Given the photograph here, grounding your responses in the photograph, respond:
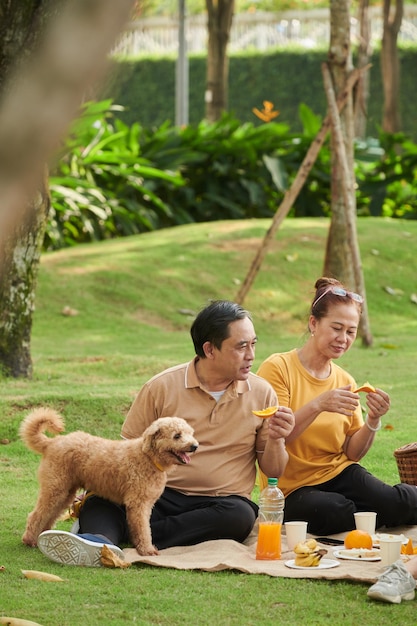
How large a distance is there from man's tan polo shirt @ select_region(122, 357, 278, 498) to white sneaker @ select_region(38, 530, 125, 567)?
0.63 metres

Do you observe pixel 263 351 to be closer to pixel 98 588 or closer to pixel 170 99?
pixel 98 588

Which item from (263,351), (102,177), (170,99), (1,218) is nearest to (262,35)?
(170,99)

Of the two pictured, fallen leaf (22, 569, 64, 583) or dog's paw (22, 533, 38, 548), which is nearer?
fallen leaf (22, 569, 64, 583)

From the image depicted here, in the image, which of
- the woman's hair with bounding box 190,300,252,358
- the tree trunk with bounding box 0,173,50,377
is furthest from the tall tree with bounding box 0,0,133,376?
the tree trunk with bounding box 0,173,50,377

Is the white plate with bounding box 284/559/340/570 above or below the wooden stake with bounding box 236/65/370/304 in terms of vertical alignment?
below

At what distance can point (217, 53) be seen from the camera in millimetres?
20844

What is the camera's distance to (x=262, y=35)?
32594mm

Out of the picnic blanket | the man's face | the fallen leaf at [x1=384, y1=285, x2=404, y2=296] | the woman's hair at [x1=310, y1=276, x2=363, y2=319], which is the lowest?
the fallen leaf at [x1=384, y1=285, x2=404, y2=296]

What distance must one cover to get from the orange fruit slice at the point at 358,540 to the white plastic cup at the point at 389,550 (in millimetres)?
288

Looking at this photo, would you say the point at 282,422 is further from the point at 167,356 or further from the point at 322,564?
the point at 167,356

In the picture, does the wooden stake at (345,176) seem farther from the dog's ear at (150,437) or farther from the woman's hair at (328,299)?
the dog's ear at (150,437)

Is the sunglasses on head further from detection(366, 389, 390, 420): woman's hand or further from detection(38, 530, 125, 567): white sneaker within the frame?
detection(38, 530, 125, 567): white sneaker

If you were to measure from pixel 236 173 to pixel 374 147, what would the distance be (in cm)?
281

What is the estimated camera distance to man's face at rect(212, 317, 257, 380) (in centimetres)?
489
